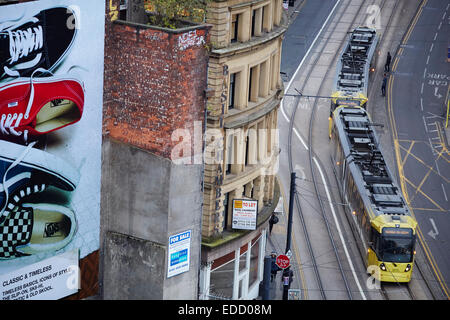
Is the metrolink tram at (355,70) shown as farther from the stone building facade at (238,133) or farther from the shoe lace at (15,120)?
the shoe lace at (15,120)

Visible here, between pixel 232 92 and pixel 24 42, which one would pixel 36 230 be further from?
pixel 232 92

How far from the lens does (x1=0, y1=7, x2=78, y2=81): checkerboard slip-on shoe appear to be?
103ft

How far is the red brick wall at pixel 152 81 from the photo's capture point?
35.1 metres

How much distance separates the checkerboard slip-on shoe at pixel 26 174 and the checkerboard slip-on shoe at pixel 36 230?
1.76 feet

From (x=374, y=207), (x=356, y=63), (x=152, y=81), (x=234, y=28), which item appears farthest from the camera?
(x=356, y=63)

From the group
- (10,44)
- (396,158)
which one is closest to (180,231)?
(10,44)

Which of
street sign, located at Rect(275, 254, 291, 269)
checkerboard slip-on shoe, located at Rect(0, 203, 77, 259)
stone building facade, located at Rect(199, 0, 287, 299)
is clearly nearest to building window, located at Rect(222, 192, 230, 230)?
stone building facade, located at Rect(199, 0, 287, 299)

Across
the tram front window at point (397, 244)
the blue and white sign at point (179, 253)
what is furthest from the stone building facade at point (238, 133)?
the tram front window at point (397, 244)

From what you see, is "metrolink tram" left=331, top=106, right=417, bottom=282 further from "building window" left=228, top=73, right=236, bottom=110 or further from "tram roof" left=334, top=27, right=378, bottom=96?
"building window" left=228, top=73, right=236, bottom=110

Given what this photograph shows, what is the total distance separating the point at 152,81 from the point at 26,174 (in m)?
6.20

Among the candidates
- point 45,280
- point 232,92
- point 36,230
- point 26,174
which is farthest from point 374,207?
point 26,174

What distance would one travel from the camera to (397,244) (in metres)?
46.8

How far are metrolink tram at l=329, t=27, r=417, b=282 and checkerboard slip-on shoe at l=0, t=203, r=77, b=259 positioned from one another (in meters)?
18.1
